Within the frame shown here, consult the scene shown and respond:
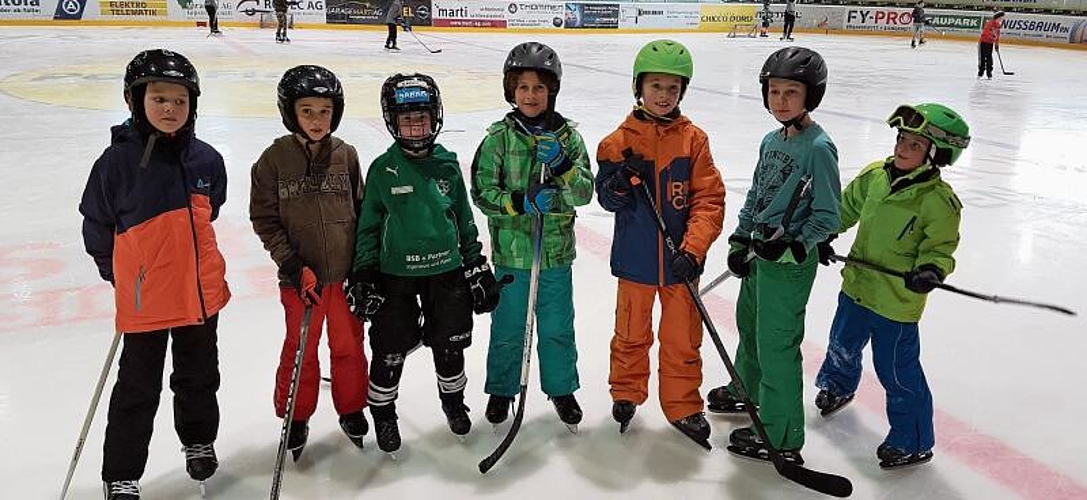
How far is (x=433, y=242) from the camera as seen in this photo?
2447 millimetres

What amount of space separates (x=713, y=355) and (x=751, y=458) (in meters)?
0.84

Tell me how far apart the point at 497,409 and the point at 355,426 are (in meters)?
0.50

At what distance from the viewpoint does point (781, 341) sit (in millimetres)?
2457

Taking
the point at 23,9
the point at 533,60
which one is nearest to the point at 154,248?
the point at 533,60

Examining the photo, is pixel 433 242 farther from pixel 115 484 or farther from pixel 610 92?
pixel 610 92

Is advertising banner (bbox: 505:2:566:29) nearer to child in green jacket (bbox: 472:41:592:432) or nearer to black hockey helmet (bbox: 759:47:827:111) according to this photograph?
child in green jacket (bbox: 472:41:592:432)

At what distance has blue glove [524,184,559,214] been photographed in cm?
239

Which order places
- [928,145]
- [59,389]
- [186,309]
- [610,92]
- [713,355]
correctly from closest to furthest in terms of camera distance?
[186,309] → [928,145] → [59,389] → [713,355] → [610,92]

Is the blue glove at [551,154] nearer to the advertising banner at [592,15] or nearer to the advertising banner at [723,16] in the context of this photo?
the advertising banner at [592,15]

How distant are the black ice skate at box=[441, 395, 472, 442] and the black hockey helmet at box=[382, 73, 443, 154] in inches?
34.6

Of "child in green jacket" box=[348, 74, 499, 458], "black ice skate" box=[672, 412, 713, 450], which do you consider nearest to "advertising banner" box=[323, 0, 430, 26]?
"child in green jacket" box=[348, 74, 499, 458]

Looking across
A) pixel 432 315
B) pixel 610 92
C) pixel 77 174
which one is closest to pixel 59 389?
pixel 432 315

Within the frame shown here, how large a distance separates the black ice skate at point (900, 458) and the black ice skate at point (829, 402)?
0.33 m

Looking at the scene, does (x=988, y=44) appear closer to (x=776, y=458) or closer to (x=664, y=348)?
(x=664, y=348)
